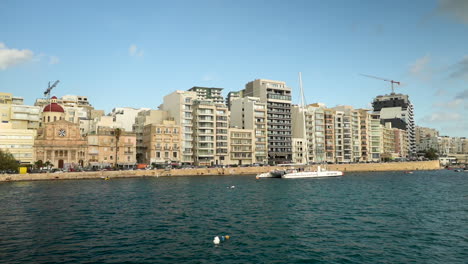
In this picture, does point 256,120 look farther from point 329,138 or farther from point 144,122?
point 144,122

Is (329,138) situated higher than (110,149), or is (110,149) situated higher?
(329,138)

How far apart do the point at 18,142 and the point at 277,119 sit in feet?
359

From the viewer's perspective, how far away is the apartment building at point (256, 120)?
170m

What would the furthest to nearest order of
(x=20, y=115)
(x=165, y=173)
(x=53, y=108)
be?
(x=53, y=108)
(x=20, y=115)
(x=165, y=173)

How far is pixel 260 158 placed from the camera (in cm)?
17062

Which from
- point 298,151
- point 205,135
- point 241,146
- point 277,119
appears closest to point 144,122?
point 205,135

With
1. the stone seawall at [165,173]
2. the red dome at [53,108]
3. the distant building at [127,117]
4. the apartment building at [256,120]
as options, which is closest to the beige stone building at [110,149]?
the red dome at [53,108]

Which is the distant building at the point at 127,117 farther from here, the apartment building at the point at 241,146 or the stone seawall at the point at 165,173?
the stone seawall at the point at 165,173

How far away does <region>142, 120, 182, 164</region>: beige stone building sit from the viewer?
146250mm

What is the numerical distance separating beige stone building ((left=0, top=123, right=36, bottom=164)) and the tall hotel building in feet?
326

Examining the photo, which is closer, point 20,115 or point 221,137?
point 20,115

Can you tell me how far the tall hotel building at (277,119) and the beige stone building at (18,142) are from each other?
3918 inches

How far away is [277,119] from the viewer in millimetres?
178375

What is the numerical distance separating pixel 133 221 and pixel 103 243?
33.0 feet
